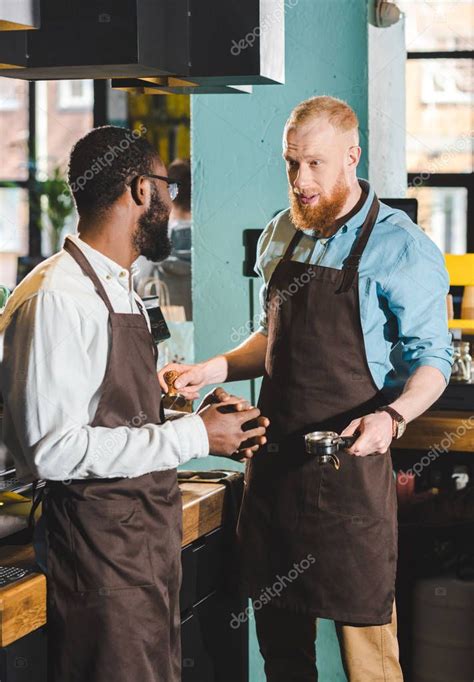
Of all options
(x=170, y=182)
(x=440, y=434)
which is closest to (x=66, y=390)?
(x=170, y=182)

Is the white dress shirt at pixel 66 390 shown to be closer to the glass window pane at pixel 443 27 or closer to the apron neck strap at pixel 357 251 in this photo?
the apron neck strap at pixel 357 251

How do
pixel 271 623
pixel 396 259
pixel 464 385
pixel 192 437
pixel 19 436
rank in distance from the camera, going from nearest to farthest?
pixel 19 436, pixel 192 437, pixel 396 259, pixel 271 623, pixel 464 385

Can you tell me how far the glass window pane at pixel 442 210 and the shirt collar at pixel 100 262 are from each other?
3130 mm

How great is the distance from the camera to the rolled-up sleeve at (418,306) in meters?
2.53

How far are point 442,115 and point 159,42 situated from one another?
3.55 meters

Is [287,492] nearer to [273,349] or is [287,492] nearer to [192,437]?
[273,349]

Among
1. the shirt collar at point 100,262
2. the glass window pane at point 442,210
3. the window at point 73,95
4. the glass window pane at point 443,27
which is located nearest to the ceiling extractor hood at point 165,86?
the shirt collar at point 100,262

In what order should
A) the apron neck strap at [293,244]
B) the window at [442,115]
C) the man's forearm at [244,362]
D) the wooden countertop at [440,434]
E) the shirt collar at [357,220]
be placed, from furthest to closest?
the window at [442,115], the wooden countertop at [440,434], the man's forearm at [244,362], the apron neck strap at [293,244], the shirt collar at [357,220]

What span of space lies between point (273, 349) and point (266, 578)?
1.85 ft

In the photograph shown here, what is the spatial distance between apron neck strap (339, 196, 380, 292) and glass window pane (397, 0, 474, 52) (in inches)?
104

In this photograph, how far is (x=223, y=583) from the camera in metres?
2.76

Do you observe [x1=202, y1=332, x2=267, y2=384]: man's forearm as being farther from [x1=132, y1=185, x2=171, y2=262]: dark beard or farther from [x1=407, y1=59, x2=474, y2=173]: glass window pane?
[x1=407, y1=59, x2=474, y2=173]: glass window pane

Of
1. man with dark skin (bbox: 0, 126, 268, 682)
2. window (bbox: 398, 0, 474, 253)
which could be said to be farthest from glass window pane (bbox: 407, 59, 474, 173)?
man with dark skin (bbox: 0, 126, 268, 682)

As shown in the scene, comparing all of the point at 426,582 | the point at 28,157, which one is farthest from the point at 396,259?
the point at 28,157
